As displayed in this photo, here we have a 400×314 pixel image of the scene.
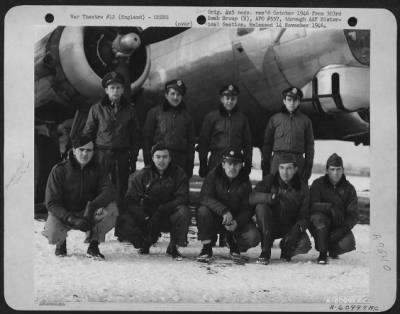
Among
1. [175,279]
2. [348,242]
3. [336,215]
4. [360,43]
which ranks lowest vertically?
[175,279]

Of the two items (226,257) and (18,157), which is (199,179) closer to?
(226,257)

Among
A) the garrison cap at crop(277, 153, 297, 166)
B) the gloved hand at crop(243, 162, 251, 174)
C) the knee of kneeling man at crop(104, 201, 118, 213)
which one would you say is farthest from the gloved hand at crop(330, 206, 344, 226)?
the knee of kneeling man at crop(104, 201, 118, 213)

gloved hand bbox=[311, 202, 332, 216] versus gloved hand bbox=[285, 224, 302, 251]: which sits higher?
gloved hand bbox=[311, 202, 332, 216]

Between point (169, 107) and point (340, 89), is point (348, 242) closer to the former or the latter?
point (340, 89)

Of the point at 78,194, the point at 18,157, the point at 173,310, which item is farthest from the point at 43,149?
the point at 173,310

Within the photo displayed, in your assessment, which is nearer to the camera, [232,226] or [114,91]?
[232,226]

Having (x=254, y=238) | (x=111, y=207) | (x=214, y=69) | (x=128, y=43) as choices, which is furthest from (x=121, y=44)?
(x=254, y=238)

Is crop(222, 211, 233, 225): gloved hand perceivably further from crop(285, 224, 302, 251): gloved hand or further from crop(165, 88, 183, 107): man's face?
crop(165, 88, 183, 107): man's face
